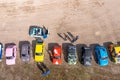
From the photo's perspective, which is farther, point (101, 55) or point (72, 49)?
point (72, 49)

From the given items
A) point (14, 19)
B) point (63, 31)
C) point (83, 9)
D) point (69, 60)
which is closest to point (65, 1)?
point (83, 9)

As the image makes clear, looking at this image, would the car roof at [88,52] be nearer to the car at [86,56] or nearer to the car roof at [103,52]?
the car at [86,56]

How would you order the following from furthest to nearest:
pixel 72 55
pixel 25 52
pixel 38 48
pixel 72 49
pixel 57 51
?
pixel 38 48 < pixel 72 49 < pixel 57 51 < pixel 25 52 < pixel 72 55

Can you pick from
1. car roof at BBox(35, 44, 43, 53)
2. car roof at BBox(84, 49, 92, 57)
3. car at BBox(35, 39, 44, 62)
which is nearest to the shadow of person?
car at BBox(35, 39, 44, 62)

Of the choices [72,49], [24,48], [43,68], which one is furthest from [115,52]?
[24,48]

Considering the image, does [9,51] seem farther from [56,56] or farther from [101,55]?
[101,55]

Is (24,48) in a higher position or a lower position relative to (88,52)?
higher

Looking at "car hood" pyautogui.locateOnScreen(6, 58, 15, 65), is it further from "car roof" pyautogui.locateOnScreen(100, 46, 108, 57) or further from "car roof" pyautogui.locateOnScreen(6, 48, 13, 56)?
"car roof" pyautogui.locateOnScreen(100, 46, 108, 57)
